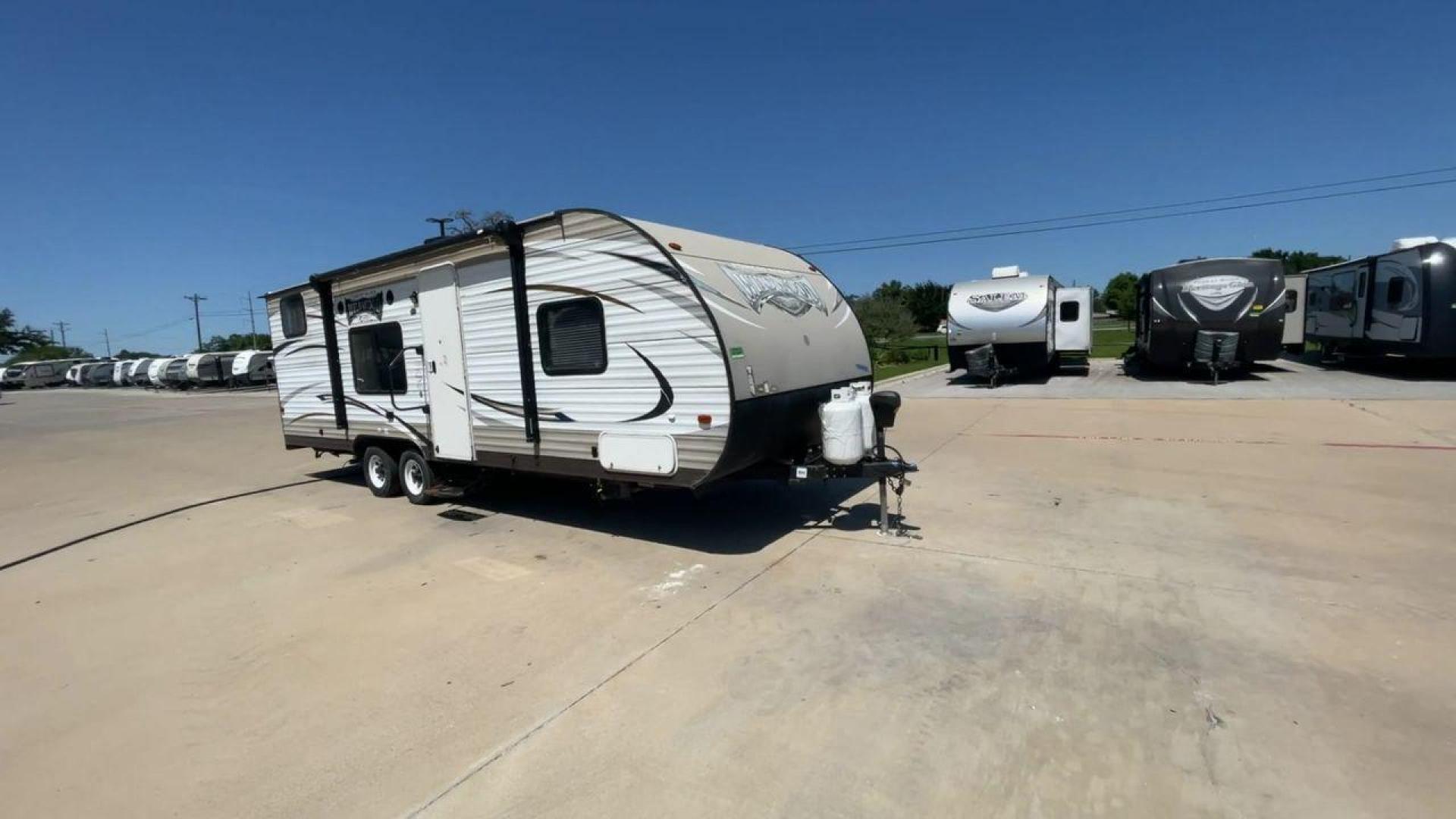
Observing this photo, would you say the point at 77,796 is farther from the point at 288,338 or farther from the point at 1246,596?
the point at 288,338

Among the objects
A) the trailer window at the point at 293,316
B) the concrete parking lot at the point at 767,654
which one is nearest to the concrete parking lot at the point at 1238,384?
the concrete parking lot at the point at 767,654

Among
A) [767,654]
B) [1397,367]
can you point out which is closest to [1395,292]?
[1397,367]

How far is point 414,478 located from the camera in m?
8.66

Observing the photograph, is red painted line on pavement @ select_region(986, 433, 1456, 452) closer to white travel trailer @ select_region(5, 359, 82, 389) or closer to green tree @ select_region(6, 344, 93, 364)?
white travel trailer @ select_region(5, 359, 82, 389)

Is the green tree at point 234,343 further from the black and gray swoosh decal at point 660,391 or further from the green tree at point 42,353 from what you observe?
the black and gray swoosh decal at point 660,391

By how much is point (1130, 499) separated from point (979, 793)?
551cm

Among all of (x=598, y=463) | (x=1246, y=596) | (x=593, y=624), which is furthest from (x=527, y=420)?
(x=1246, y=596)

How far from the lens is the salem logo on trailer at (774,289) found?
6.27m

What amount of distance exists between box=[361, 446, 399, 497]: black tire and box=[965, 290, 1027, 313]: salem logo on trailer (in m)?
15.8

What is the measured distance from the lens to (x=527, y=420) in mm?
6820

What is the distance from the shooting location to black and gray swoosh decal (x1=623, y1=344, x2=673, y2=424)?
19.2 feet

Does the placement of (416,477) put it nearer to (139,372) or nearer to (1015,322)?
(1015,322)

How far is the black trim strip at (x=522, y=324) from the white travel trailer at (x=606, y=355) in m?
0.02

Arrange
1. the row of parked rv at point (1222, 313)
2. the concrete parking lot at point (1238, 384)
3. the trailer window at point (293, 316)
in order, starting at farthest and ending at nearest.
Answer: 1. the row of parked rv at point (1222, 313)
2. the concrete parking lot at point (1238, 384)
3. the trailer window at point (293, 316)
